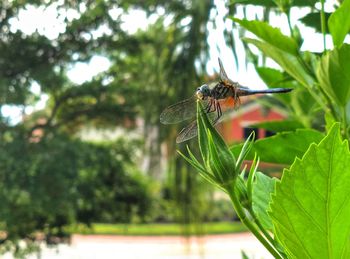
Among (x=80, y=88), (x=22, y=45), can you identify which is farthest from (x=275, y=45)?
(x=80, y=88)

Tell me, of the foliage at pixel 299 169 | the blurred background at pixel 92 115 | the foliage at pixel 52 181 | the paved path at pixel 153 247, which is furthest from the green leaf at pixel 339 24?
the paved path at pixel 153 247

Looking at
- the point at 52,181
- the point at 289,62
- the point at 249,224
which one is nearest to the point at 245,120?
the point at 52,181

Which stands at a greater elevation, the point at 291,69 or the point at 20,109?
the point at 20,109

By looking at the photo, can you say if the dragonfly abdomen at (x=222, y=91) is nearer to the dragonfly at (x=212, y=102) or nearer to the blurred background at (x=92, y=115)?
the dragonfly at (x=212, y=102)

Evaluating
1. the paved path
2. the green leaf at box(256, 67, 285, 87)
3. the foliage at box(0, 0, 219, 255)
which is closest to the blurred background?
the foliage at box(0, 0, 219, 255)

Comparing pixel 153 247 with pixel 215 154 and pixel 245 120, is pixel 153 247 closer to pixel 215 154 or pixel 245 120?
pixel 245 120

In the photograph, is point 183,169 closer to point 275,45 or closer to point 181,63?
point 181,63
